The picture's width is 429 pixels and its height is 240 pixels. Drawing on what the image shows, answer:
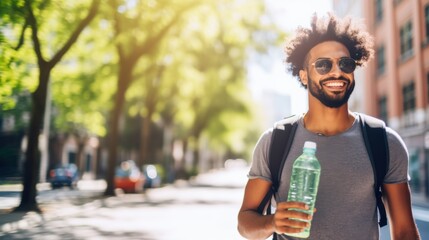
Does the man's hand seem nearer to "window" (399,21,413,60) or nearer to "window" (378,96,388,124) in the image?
"window" (399,21,413,60)

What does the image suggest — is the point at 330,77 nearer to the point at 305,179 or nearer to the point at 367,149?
the point at 367,149

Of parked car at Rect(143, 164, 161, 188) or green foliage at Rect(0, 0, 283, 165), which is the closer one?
green foliage at Rect(0, 0, 283, 165)

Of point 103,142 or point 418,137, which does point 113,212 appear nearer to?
point 418,137

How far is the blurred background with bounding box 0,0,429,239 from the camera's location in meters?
17.1

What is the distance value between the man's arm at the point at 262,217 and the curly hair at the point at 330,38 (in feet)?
2.58

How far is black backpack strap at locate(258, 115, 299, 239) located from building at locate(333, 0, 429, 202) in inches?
923

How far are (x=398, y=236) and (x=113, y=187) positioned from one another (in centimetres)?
2355

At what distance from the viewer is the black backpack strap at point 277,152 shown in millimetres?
2709

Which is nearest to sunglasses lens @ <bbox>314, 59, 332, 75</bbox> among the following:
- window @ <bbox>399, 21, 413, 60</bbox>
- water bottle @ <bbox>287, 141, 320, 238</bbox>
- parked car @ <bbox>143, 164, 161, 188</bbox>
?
water bottle @ <bbox>287, 141, 320, 238</bbox>

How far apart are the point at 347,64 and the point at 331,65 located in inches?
3.5

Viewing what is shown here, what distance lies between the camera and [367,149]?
2619 mm

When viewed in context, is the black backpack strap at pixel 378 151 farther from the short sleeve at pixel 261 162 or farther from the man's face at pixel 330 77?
the short sleeve at pixel 261 162

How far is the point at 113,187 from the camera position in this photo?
83.1ft

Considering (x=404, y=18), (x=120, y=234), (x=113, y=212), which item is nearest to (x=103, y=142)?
(x=404, y=18)
